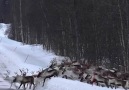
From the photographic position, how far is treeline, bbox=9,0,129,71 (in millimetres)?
26500

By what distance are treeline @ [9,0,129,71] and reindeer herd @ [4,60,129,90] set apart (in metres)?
7.28

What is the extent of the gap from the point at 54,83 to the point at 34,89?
161 cm

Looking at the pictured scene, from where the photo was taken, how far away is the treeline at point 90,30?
26500 millimetres

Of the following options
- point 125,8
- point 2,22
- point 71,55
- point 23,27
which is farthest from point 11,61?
point 2,22

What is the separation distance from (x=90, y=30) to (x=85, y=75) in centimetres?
1515

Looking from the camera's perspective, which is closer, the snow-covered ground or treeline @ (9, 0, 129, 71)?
the snow-covered ground

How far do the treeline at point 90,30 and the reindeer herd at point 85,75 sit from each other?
728cm

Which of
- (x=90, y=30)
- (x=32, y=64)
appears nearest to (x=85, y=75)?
(x=90, y=30)

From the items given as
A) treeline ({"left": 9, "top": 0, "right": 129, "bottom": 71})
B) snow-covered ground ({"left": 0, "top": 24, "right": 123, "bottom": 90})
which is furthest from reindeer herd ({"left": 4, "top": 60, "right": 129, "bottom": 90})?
treeline ({"left": 9, "top": 0, "right": 129, "bottom": 71})

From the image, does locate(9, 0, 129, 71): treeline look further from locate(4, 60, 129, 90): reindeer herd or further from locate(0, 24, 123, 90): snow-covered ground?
locate(4, 60, 129, 90): reindeer herd

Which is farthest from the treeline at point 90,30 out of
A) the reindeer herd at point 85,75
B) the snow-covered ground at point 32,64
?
the reindeer herd at point 85,75

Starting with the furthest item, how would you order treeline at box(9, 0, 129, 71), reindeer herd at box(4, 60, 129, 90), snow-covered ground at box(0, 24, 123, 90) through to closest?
treeline at box(9, 0, 129, 71) → snow-covered ground at box(0, 24, 123, 90) → reindeer herd at box(4, 60, 129, 90)

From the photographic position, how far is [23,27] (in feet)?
196

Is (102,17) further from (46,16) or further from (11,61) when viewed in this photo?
(46,16)
